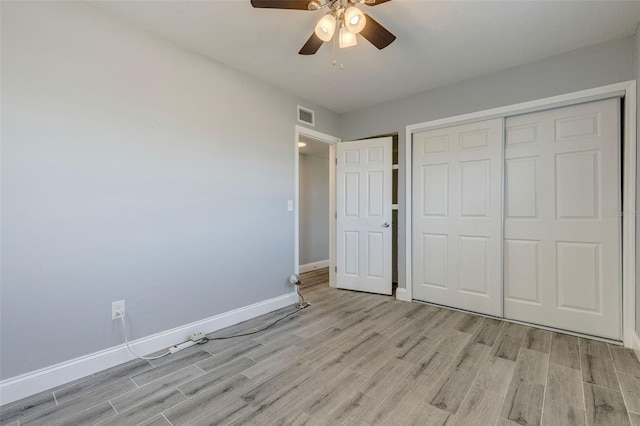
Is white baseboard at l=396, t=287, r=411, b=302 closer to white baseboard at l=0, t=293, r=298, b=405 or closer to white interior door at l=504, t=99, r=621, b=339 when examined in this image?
white interior door at l=504, t=99, r=621, b=339

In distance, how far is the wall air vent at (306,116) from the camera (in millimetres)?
3406

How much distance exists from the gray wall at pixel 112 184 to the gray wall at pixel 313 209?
2317 mm

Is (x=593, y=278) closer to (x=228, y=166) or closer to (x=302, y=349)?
(x=302, y=349)

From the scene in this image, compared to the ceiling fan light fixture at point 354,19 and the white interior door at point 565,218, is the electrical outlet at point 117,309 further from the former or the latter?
the white interior door at point 565,218

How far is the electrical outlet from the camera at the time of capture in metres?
1.99

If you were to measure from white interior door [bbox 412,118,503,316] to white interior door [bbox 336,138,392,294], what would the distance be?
0.38 metres

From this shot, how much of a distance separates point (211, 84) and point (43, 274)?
1918mm

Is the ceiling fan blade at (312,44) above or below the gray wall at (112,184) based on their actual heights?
above

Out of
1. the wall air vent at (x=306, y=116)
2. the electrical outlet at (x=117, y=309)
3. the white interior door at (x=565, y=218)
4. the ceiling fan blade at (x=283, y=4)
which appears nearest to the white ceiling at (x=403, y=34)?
the ceiling fan blade at (x=283, y=4)

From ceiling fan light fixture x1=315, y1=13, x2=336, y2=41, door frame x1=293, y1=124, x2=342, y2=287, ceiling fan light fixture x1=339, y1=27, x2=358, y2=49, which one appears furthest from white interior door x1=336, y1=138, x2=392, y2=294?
ceiling fan light fixture x1=315, y1=13, x2=336, y2=41

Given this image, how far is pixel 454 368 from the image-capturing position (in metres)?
1.94

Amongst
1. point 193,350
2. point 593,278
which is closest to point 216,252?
point 193,350

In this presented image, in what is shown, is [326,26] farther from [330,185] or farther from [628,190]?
[628,190]

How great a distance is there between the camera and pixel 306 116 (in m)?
3.49
